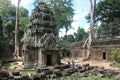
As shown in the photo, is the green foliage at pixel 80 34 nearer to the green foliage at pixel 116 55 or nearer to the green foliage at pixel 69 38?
the green foliage at pixel 69 38

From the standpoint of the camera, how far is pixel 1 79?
1352 centimetres

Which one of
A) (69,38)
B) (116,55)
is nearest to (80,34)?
(69,38)

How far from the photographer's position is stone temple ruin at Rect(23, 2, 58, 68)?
25.6 metres

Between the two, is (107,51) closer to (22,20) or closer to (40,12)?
(40,12)

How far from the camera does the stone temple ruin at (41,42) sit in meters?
25.6

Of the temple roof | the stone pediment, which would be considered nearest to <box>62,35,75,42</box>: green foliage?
the temple roof

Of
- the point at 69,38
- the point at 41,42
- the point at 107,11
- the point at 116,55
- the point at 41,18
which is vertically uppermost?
the point at 107,11

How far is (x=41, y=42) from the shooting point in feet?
84.2

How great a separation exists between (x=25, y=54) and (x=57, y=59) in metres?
3.77

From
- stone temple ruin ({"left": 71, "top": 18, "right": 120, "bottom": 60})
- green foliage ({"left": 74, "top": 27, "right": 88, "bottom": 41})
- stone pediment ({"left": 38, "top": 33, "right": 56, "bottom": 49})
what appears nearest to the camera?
stone pediment ({"left": 38, "top": 33, "right": 56, "bottom": 49})

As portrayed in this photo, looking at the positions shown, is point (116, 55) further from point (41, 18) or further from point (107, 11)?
point (107, 11)

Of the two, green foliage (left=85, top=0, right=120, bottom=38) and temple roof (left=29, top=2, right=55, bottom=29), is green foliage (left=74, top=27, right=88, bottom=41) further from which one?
temple roof (left=29, top=2, right=55, bottom=29)

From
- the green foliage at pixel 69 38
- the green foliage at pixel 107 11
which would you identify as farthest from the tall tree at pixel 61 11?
the green foliage at pixel 69 38

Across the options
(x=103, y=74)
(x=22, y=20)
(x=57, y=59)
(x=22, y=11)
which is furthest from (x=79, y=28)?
(x=103, y=74)
